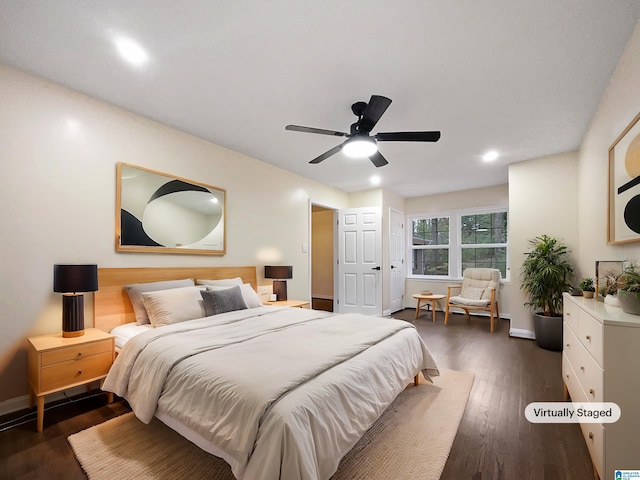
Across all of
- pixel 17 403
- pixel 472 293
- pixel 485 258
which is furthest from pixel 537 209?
pixel 17 403

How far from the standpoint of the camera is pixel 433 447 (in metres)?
1.87

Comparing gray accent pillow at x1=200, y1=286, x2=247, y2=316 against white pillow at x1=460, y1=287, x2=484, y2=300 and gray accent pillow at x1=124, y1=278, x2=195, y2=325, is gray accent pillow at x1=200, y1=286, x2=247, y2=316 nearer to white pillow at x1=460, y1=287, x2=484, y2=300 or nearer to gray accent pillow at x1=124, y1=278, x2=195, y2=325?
gray accent pillow at x1=124, y1=278, x2=195, y2=325

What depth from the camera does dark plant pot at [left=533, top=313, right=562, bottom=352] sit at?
3711 mm

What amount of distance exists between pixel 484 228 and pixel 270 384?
5864 millimetres

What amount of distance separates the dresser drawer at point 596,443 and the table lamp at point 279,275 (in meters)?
3.18

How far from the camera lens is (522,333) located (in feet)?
14.1

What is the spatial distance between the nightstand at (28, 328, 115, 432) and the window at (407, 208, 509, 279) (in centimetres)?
586

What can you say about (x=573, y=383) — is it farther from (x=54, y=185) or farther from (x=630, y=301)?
(x=54, y=185)

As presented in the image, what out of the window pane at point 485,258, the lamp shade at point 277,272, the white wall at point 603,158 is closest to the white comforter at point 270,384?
Answer: the lamp shade at point 277,272

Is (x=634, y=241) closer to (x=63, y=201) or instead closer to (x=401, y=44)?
(x=401, y=44)

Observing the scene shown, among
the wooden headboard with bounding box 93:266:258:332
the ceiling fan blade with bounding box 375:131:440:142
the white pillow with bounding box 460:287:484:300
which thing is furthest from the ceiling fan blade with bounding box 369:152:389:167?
the white pillow with bounding box 460:287:484:300

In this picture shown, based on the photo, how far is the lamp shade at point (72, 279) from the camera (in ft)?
7.37

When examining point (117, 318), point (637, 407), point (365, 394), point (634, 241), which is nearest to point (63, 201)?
point (117, 318)

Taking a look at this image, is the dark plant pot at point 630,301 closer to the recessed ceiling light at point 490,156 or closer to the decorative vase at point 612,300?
the decorative vase at point 612,300
